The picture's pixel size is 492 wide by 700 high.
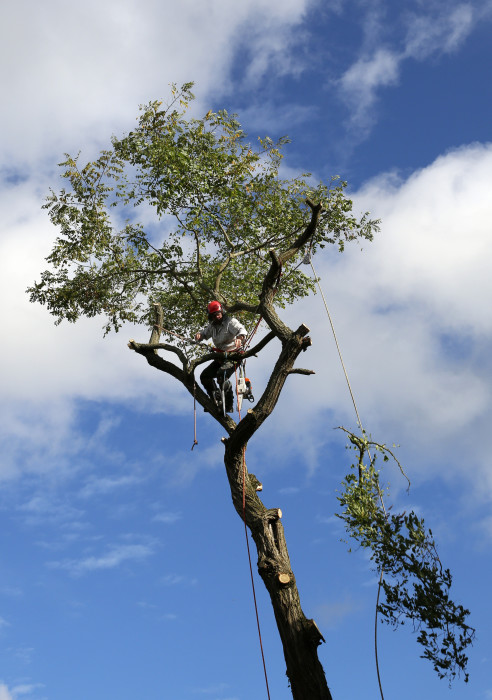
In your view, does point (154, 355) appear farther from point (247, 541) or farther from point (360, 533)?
point (360, 533)

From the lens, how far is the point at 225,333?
11.0 meters

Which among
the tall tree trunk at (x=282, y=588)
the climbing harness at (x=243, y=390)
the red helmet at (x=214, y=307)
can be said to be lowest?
the tall tree trunk at (x=282, y=588)

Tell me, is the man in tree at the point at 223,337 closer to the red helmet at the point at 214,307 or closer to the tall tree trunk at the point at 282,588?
the red helmet at the point at 214,307

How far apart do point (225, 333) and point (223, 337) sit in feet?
0.24

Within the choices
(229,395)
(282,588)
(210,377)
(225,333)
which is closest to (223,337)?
(225,333)

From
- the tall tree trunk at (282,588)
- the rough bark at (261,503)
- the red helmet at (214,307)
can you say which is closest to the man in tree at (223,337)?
the red helmet at (214,307)

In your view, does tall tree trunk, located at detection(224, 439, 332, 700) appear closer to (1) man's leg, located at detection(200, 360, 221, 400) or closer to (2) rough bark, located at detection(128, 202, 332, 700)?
(2) rough bark, located at detection(128, 202, 332, 700)

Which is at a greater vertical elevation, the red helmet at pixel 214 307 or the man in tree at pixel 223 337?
the red helmet at pixel 214 307

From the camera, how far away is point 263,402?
9.69 m

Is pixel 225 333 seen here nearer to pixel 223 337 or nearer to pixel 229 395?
pixel 223 337

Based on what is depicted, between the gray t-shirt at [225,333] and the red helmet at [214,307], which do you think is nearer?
the gray t-shirt at [225,333]

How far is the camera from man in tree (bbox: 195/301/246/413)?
1086cm

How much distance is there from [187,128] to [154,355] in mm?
4988

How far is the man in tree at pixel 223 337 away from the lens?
10859mm
